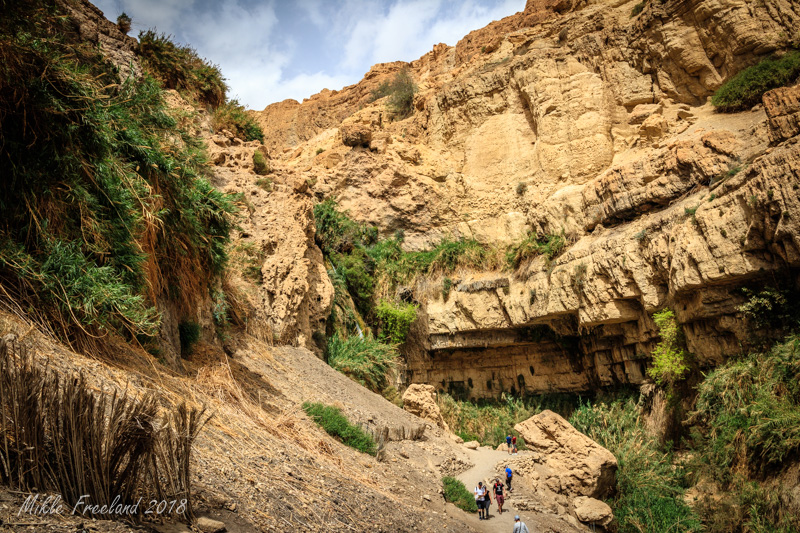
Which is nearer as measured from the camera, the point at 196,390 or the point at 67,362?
the point at 67,362

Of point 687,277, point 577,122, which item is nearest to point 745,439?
point 687,277

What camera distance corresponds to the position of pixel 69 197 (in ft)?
18.0

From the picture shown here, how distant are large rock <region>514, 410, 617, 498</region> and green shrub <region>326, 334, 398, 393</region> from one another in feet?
14.6

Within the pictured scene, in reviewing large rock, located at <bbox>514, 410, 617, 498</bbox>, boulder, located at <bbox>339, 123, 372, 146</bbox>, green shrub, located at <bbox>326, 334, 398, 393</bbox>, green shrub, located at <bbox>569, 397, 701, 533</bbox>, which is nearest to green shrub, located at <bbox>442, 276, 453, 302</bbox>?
green shrub, located at <bbox>326, 334, 398, 393</bbox>

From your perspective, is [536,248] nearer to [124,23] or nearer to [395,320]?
[395,320]

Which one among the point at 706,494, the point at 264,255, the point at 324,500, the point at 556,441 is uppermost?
the point at 264,255

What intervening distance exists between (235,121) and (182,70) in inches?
94.1

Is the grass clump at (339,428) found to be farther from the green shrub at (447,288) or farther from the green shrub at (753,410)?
the green shrub at (447,288)

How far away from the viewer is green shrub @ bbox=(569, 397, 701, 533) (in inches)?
403

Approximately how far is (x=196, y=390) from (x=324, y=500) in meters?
2.37

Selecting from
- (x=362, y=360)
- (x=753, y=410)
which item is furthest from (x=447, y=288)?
(x=753, y=410)

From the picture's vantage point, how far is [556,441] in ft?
40.4

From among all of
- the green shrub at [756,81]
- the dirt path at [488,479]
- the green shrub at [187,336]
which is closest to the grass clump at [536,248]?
the green shrub at [756,81]

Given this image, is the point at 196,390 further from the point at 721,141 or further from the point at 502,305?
the point at 721,141
